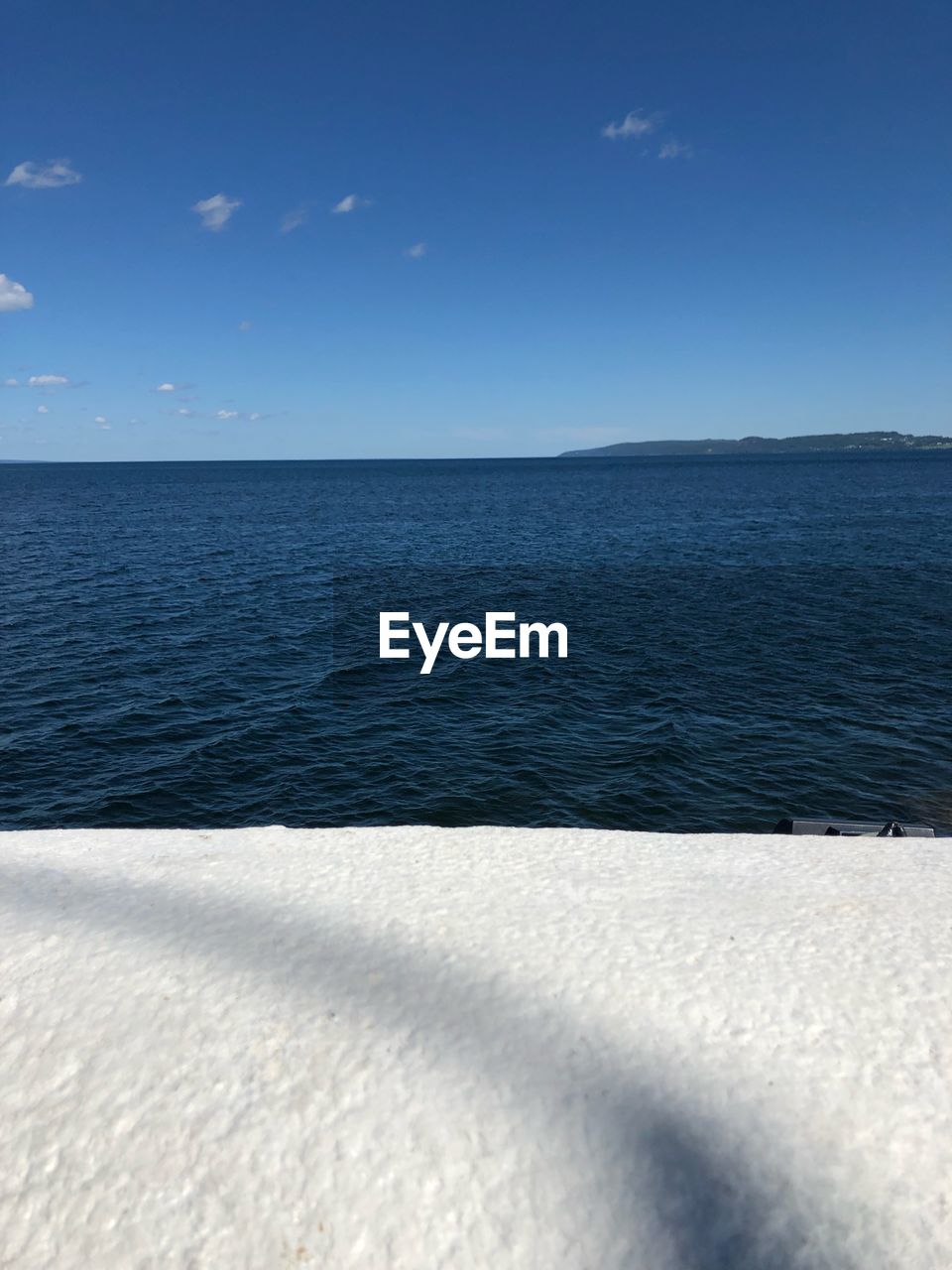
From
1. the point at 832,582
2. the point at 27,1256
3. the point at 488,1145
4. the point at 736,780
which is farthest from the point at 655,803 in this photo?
the point at 832,582

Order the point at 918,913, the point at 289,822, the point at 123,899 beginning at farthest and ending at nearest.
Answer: the point at 289,822
the point at 123,899
the point at 918,913

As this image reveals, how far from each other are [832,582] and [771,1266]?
172ft

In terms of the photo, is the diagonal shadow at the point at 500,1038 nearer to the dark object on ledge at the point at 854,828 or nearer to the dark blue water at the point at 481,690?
the dark object on ledge at the point at 854,828

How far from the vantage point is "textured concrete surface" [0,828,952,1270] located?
229 inches

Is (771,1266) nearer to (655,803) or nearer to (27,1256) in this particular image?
(27,1256)

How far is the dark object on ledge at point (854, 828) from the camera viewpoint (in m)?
16.8

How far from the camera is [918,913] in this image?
9477 millimetres
